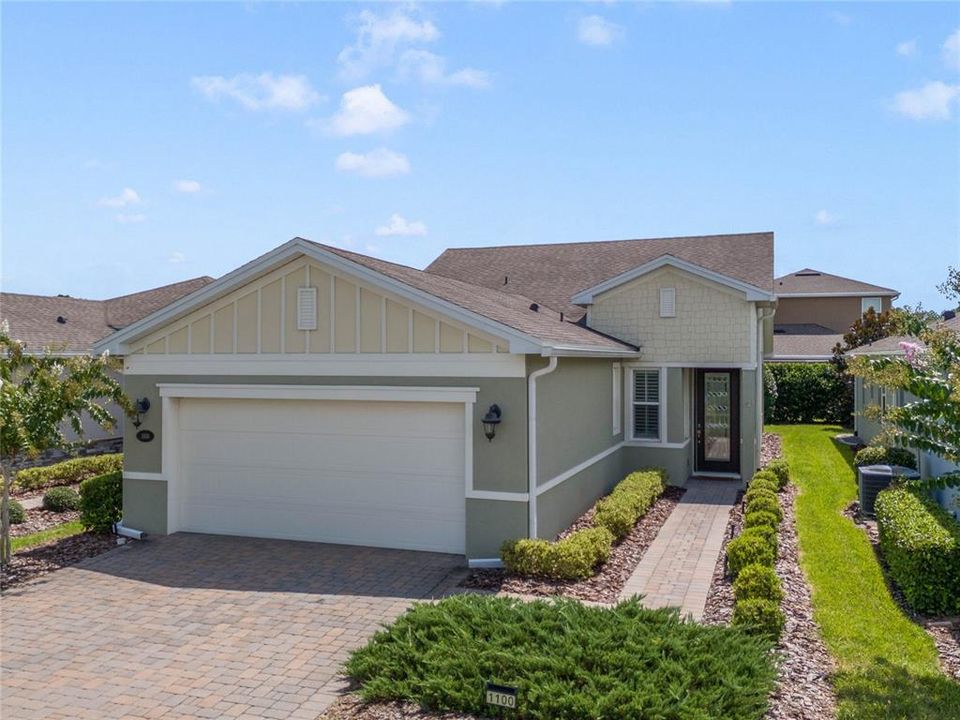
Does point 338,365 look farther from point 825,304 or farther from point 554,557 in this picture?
point 825,304

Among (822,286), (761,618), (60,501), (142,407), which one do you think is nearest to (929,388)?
(761,618)

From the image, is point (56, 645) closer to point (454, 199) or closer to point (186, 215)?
point (186, 215)

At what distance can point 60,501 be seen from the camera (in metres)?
14.2

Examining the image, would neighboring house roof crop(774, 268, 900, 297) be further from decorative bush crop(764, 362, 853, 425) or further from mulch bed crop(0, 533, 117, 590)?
mulch bed crop(0, 533, 117, 590)

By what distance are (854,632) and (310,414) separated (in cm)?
801

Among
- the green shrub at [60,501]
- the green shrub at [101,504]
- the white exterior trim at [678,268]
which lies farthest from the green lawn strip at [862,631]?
the green shrub at [60,501]

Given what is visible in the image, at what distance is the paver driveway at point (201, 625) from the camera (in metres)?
6.57

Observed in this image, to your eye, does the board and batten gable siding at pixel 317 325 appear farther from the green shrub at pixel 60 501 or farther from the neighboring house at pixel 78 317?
the neighboring house at pixel 78 317

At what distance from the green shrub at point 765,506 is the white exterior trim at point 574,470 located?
282cm

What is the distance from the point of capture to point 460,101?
1278cm

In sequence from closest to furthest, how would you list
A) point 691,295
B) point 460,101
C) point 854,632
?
point 854,632
point 460,101
point 691,295

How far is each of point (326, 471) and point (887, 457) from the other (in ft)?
40.0

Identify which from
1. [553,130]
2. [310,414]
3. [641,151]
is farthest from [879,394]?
[310,414]

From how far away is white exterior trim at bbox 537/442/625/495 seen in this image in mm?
10742
